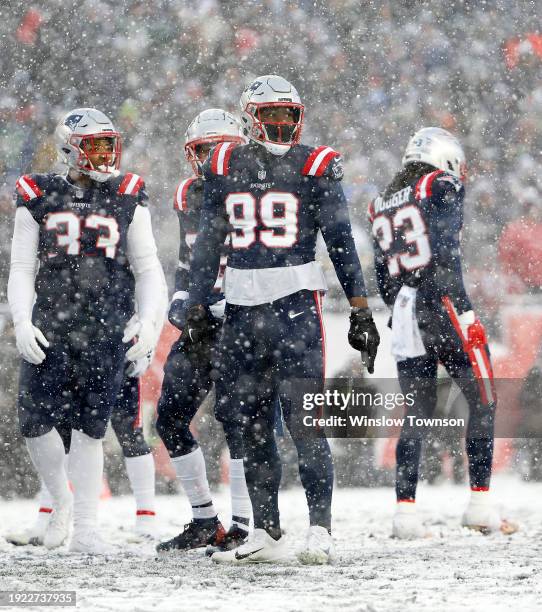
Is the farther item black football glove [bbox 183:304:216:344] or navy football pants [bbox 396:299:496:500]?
navy football pants [bbox 396:299:496:500]

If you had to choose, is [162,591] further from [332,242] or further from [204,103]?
[204,103]

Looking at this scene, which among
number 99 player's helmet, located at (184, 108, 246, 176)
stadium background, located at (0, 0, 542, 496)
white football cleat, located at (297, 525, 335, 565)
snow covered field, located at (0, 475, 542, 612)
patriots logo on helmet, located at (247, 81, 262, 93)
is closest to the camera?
snow covered field, located at (0, 475, 542, 612)

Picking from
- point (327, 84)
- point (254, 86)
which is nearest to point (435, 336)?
point (254, 86)

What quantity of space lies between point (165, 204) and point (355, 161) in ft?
4.66

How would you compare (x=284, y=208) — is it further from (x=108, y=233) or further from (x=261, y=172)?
→ (x=108, y=233)

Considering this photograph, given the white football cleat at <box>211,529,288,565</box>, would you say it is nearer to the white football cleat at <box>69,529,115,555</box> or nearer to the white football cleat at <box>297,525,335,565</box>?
the white football cleat at <box>297,525,335,565</box>

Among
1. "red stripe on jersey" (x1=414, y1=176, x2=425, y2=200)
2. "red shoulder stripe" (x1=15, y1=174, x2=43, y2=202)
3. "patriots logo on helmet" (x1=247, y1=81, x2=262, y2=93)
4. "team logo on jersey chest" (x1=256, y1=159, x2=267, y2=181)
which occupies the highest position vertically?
"patriots logo on helmet" (x1=247, y1=81, x2=262, y2=93)

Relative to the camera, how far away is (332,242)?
3332 millimetres

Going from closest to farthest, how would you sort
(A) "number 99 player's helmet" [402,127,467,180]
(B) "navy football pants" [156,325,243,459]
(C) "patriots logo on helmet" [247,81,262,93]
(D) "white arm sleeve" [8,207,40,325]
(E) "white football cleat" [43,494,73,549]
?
(C) "patriots logo on helmet" [247,81,262,93], (D) "white arm sleeve" [8,207,40,325], (B) "navy football pants" [156,325,243,459], (E) "white football cleat" [43,494,73,549], (A) "number 99 player's helmet" [402,127,467,180]

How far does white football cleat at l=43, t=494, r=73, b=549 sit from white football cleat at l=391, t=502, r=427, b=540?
130cm

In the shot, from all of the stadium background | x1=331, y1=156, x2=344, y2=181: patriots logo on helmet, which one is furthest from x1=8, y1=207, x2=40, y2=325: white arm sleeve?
the stadium background

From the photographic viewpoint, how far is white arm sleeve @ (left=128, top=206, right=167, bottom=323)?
12.4 ft

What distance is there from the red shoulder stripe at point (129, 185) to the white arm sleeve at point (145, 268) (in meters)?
0.07

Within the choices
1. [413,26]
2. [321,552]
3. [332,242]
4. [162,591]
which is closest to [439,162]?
[332,242]
